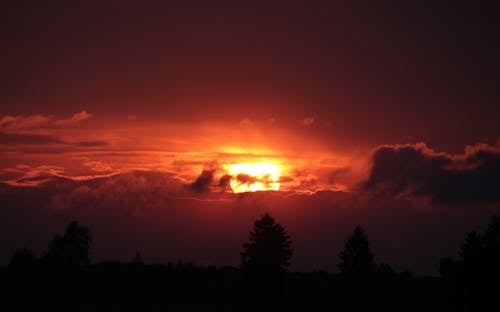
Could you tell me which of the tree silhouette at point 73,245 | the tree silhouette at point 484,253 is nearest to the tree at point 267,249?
the tree silhouette at point 484,253

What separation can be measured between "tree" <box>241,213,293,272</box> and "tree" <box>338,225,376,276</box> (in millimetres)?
4952

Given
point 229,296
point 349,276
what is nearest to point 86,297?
point 229,296

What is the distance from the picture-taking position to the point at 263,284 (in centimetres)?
5144

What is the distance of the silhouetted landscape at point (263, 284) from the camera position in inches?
1736

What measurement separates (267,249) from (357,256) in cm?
779

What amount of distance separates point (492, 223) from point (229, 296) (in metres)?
27.8

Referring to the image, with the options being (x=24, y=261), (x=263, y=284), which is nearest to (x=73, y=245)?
(x=24, y=261)

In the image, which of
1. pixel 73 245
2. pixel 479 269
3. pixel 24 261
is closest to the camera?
pixel 479 269

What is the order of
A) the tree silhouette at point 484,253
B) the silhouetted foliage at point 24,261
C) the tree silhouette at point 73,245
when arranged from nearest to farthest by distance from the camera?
the tree silhouette at point 484,253, the silhouetted foliage at point 24,261, the tree silhouette at point 73,245

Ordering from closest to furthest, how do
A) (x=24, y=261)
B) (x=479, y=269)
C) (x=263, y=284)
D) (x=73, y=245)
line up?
1. (x=479, y=269)
2. (x=263, y=284)
3. (x=24, y=261)
4. (x=73, y=245)

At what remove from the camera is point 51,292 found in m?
58.5

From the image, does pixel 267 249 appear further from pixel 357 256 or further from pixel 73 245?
pixel 73 245

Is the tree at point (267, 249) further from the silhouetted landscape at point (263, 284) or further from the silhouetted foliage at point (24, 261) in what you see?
the silhouetted foliage at point (24, 261)

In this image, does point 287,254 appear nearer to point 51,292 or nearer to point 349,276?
point 349,276
